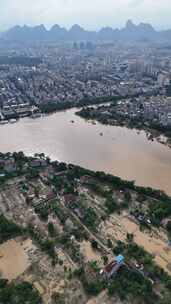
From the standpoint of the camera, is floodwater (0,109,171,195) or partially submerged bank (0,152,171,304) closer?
partially submerged bank (0,152,171,304)

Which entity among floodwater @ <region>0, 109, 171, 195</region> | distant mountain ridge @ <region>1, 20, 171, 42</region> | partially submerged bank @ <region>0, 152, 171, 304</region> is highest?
distant mountain ridge @ <region>1, 20, 171, 42</region>

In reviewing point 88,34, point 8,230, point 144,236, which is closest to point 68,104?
point 8,230

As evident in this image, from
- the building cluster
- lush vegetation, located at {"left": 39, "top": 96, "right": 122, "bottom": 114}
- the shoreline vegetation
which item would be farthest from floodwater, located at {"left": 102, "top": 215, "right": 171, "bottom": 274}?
the building cluster

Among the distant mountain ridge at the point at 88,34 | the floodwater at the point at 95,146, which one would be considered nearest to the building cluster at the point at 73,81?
the floodwater at the point at 95,146

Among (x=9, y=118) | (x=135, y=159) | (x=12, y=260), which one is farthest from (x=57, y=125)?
(x=12, y=260)

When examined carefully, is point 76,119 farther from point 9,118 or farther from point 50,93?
point 50,93

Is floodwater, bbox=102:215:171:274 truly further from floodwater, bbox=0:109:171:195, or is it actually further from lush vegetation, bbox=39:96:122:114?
lush vegetation, bbox=39:96:122:114

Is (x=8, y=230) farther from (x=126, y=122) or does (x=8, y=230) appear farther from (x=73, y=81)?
(x=73, y=81)
